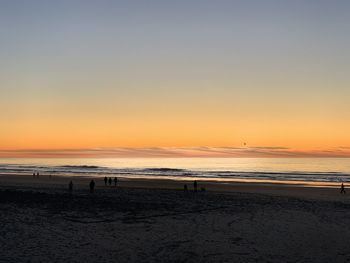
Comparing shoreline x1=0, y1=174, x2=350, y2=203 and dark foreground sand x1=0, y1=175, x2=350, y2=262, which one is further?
shoreline x1=0, y1=174, x2=350, y2=203

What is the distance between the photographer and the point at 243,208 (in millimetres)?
25438

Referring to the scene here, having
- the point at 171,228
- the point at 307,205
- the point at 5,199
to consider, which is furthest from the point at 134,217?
the point at 307,205

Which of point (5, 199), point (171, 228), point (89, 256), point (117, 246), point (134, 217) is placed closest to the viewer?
point (89, 256)

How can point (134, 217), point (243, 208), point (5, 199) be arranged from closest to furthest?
point (134, 217) < point (243, 208) < point (5, 199)

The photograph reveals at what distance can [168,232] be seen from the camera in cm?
1727

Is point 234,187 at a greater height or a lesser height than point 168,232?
lesser

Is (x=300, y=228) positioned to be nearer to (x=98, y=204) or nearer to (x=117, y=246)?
(x=117, y=246)

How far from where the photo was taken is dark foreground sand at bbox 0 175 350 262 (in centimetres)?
1356

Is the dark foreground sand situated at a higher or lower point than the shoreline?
higher

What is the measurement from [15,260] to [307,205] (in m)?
21.3

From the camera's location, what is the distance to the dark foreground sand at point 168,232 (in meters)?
13.6

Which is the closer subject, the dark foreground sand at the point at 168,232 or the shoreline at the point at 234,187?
the dark foreground sand at the point at 168,232

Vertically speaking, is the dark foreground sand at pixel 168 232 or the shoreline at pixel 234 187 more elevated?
the dark foreground sand at pixel 168 232

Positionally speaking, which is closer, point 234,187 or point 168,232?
point 168,232
